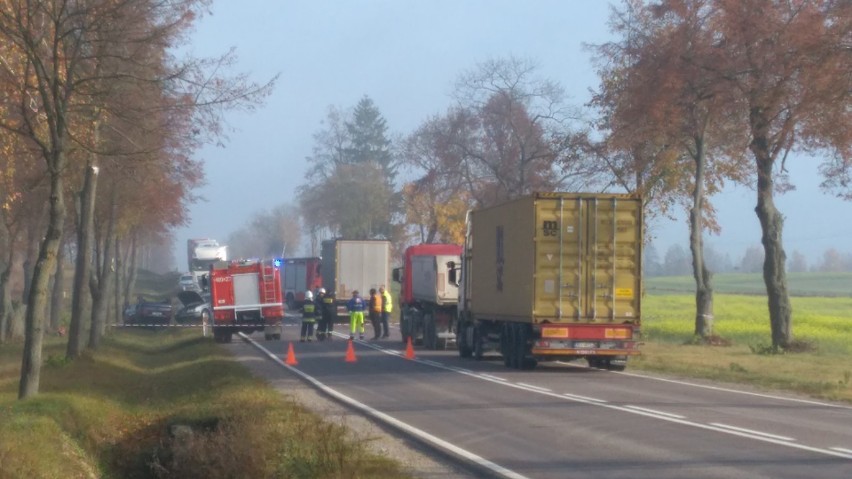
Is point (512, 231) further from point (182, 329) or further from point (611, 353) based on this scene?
point (182, 329)

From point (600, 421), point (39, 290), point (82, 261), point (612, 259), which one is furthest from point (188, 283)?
point (600, 421)

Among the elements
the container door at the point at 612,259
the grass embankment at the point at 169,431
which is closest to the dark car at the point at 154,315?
the grass embankment at the point at 169,431

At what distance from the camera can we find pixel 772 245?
32719 millimetres

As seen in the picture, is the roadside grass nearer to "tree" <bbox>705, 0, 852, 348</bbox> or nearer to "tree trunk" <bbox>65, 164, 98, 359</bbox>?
"tree" <bbox>705, 0, 852, 348</bbox>

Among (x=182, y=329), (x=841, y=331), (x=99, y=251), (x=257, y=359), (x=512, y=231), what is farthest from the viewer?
(x=182, y=329)

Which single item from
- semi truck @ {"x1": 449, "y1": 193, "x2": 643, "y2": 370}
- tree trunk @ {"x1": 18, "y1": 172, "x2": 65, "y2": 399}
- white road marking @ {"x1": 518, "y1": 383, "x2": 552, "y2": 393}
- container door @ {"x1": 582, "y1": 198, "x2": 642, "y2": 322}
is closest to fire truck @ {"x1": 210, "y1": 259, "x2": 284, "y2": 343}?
semi truck @ {"x1": 449, "y1": 193, "x2": 643, "y2": 370}

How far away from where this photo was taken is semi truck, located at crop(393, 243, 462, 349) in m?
34.1

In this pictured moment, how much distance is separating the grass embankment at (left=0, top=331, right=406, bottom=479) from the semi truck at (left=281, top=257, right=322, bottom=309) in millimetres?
41572

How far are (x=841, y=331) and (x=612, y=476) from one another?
121 feet

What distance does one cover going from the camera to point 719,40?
3164 cm

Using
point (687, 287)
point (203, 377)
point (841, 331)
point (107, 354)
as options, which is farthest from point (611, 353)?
point (687, 287)

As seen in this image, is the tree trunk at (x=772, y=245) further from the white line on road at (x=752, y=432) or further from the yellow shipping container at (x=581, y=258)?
the white line on road at (x=752, y=432)

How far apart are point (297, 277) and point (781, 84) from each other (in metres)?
46.2

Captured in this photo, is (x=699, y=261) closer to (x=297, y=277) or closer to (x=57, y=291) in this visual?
(x=57, y=291)
